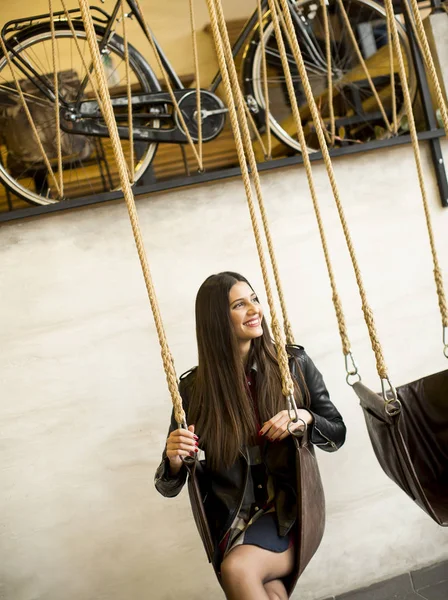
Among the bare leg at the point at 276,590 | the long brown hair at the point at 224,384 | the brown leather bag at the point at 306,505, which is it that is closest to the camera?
the brown leather bag at the point at 306,505

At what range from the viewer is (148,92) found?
278 cm

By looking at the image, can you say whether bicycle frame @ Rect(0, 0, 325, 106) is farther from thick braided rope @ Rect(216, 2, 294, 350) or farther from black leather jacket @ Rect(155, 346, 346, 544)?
black leather jacket @ Rect(155, 346, 346, 544)

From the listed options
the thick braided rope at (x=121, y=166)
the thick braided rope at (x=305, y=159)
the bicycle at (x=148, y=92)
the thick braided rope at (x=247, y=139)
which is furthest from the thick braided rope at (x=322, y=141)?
the bicycle at (x=148, y=92)

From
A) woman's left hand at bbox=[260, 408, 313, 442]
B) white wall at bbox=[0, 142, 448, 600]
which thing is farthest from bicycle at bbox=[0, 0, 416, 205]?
woman's left hand at bbox=[260, 408, 313, 442]

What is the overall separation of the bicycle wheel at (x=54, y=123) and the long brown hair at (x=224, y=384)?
93 centimetres

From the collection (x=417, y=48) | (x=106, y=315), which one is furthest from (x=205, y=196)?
(x=417, y=48)

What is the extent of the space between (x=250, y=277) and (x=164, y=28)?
121 cm

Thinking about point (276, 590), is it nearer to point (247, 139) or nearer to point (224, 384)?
point (224, 384)

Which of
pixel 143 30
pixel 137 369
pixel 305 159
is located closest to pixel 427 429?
pixel 305 159

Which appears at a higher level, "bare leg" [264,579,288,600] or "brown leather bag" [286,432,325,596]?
"brown leather bag" [286,432,325,596]

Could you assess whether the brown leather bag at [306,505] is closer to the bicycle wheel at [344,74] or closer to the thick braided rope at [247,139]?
the thick braided rope at [247,139]

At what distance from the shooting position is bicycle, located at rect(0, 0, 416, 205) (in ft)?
8.79

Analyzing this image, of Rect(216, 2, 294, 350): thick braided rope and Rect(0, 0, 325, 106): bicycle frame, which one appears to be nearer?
Rect(216, 2, 294, 350): thick braided rope

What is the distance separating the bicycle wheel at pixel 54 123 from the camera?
2689mm
